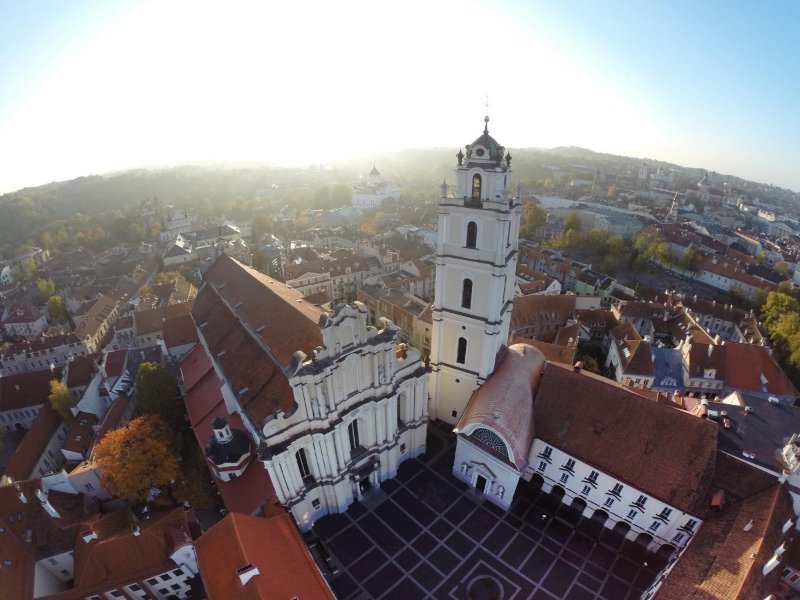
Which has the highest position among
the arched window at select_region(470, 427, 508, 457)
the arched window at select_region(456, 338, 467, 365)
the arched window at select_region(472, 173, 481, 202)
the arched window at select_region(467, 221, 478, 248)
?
the arched window at select_region(472, 173, 481, 202)

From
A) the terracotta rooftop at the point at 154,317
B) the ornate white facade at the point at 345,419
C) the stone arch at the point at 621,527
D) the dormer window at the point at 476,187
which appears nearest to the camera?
the ornate white facade at the point at 345,419

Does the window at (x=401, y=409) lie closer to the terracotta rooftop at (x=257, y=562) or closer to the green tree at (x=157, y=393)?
the terracotta rooftop at (x=257, y=562)

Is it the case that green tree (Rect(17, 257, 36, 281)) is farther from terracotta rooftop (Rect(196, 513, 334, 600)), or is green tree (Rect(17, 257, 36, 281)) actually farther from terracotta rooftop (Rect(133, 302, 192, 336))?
terracotta rooftop (Rect(196, 513, 334, 600))

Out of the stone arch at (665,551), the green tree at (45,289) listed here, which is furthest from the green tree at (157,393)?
the green tree at (45,289)

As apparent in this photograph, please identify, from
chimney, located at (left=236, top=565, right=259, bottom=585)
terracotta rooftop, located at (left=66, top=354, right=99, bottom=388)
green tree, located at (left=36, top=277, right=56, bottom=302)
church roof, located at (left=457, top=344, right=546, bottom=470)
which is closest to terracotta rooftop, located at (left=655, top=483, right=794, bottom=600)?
church roof, located at (left=457, top=344, right=546, bottom=470)

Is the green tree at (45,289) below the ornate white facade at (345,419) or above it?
below

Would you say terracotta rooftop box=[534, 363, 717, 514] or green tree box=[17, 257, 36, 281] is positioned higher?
terracotta rooftop box=[534, 363, 717, 514]

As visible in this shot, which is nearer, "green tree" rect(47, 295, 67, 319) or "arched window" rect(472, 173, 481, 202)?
"arched window" rect(472, 173, 481, 202)
